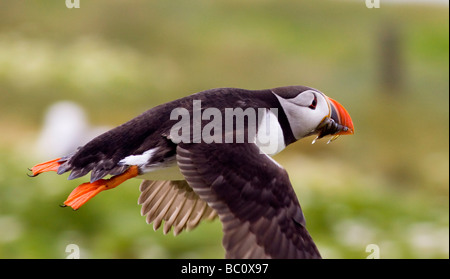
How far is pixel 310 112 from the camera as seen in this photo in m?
2.96

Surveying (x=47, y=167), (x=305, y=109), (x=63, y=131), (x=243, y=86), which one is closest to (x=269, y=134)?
(x=305, y=109)

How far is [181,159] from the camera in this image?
8.45 feet

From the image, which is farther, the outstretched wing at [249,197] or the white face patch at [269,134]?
the white face patch at [269,134]

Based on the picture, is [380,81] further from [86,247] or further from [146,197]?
[146,197]

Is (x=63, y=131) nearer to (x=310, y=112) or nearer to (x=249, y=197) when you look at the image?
(x=310, y=112)

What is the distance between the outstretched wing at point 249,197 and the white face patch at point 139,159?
12 centimetres

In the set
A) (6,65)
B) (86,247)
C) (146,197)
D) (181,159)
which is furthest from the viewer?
(6,65)

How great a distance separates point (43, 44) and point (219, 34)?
7.98 ft

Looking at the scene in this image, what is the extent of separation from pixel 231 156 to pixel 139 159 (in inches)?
12.9

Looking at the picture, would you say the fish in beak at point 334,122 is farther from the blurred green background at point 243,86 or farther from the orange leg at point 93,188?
the blurred green background at point 243,86

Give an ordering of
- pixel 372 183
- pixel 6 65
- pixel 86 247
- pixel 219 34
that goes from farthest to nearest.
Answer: pixel 219 34 < pixel 6 65 < pixel 372 183 < pixel 86 247

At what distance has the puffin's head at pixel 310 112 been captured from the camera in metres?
2.96

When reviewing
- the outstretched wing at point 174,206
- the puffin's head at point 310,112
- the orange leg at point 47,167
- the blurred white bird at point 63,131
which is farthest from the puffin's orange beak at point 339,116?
the blurred white bird at point 63,131

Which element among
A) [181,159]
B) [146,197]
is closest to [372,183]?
[146,197]
